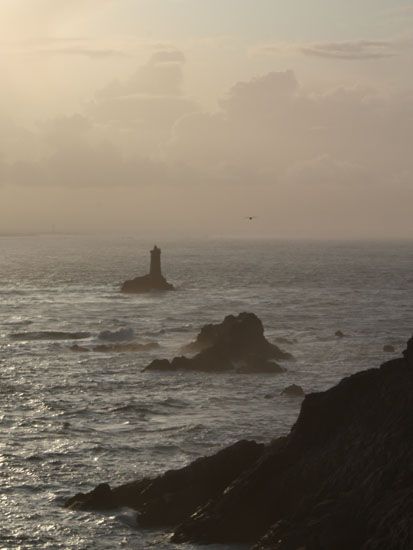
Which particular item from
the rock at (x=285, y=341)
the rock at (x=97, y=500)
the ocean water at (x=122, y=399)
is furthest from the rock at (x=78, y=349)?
the rock at (x=97, y=500)

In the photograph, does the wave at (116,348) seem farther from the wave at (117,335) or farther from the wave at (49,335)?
the wave at (49,335)

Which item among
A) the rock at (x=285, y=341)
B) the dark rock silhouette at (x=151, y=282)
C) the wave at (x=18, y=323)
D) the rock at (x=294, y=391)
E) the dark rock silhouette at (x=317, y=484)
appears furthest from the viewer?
the dark rock silhouette at (x=151, y=282)

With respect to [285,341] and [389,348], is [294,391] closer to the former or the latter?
[389,348]

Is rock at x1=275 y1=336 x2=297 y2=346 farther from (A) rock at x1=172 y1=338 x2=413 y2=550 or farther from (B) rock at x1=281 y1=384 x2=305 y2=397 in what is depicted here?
(A) rock at x1=172 y1=338 x2=413 y2=550

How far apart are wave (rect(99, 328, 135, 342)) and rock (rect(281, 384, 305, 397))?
122ft

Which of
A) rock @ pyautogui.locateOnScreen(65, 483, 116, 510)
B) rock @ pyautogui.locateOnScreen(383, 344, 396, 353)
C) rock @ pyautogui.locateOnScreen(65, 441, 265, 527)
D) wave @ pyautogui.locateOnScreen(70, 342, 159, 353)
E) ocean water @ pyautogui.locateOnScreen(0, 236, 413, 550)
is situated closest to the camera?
rock @ pyautogui.locateOnScreen(65, 441, 265, 527)

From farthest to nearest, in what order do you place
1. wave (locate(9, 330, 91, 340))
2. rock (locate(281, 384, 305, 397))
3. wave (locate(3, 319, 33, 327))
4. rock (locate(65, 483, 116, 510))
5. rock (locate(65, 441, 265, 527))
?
wave (locate(3, 319, 33, 327)) < wave (locate(9, 330, 91, 340)) < rock (locate(281, 384, 305, 397)) < rock (locate(65, 483, 116, 510)) < rock (locate(65, 441, 265, 527))

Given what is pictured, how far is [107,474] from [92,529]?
8.86m

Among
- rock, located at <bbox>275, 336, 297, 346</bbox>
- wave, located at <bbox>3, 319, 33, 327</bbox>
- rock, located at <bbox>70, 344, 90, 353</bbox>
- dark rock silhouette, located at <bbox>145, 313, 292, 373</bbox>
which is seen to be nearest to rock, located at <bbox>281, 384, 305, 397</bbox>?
dark rock silhouette, located at <bbox>145, 313, 292, 373</bbox>

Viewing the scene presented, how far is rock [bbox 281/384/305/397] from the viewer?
72375mm

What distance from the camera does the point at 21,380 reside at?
265 feet

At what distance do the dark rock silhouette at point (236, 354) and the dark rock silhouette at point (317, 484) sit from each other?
134 ft

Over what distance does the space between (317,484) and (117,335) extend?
71.3 metres

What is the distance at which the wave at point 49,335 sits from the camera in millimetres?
111000
